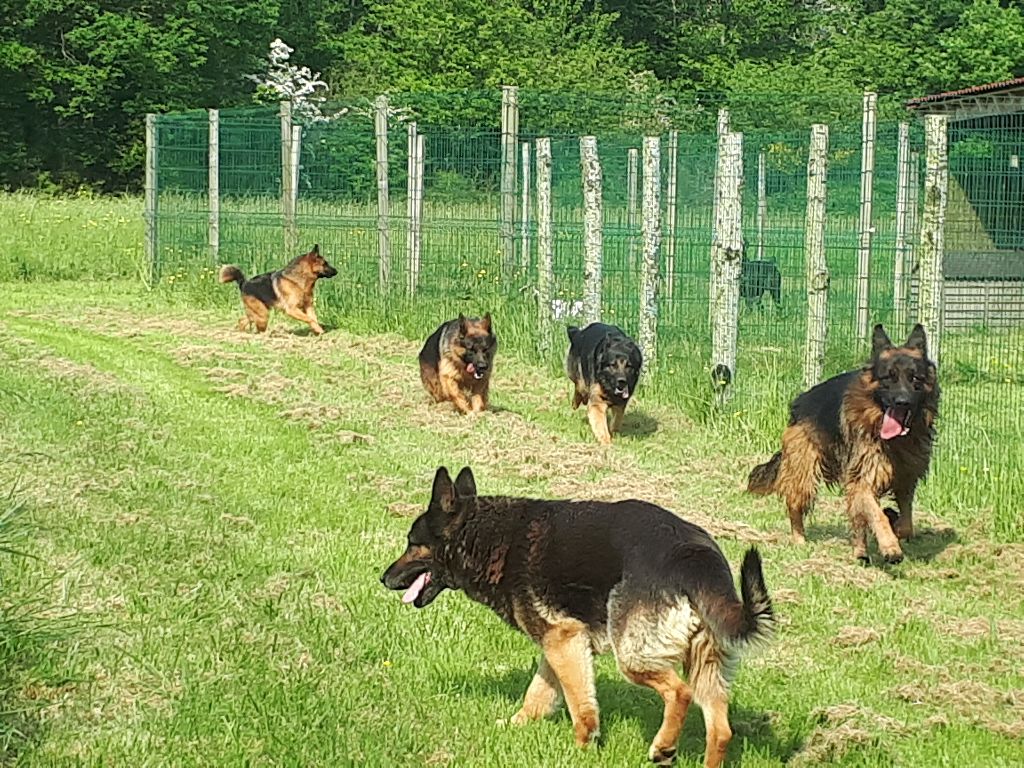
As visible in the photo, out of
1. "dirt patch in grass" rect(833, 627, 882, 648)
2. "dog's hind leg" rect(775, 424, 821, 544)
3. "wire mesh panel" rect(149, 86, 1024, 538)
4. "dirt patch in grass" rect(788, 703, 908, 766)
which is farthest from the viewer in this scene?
"wire mesh panel" rect(149, 86, 1024, 538)

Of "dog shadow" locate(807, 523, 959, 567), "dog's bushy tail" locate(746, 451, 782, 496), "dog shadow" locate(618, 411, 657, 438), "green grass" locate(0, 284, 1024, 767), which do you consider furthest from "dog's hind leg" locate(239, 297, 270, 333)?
"dog shadow" locate(807, 523, 959, 567)

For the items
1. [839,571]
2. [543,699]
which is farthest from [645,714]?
[839,571]

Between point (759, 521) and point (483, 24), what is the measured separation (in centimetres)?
4309

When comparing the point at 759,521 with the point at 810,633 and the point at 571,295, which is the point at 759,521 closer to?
the point at 810,633

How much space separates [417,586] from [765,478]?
396cm

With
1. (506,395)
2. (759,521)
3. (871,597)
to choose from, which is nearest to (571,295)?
(506,395)

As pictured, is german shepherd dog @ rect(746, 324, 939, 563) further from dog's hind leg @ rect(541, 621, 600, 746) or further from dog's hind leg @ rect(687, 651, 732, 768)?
dog's hind leg @ rect(687, 651, 732, 768)

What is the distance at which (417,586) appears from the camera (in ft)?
20.2

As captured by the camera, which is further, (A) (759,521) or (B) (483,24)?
(B) (483,24)

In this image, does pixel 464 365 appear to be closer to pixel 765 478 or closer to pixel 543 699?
pixel 765 478

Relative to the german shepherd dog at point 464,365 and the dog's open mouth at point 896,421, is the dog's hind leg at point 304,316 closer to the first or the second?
the german shepherd dog at point 464,365

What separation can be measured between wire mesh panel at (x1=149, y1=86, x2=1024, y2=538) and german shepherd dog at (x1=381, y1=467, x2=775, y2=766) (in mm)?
4571

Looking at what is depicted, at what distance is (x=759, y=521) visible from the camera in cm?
952

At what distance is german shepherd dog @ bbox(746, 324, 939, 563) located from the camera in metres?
8.40
